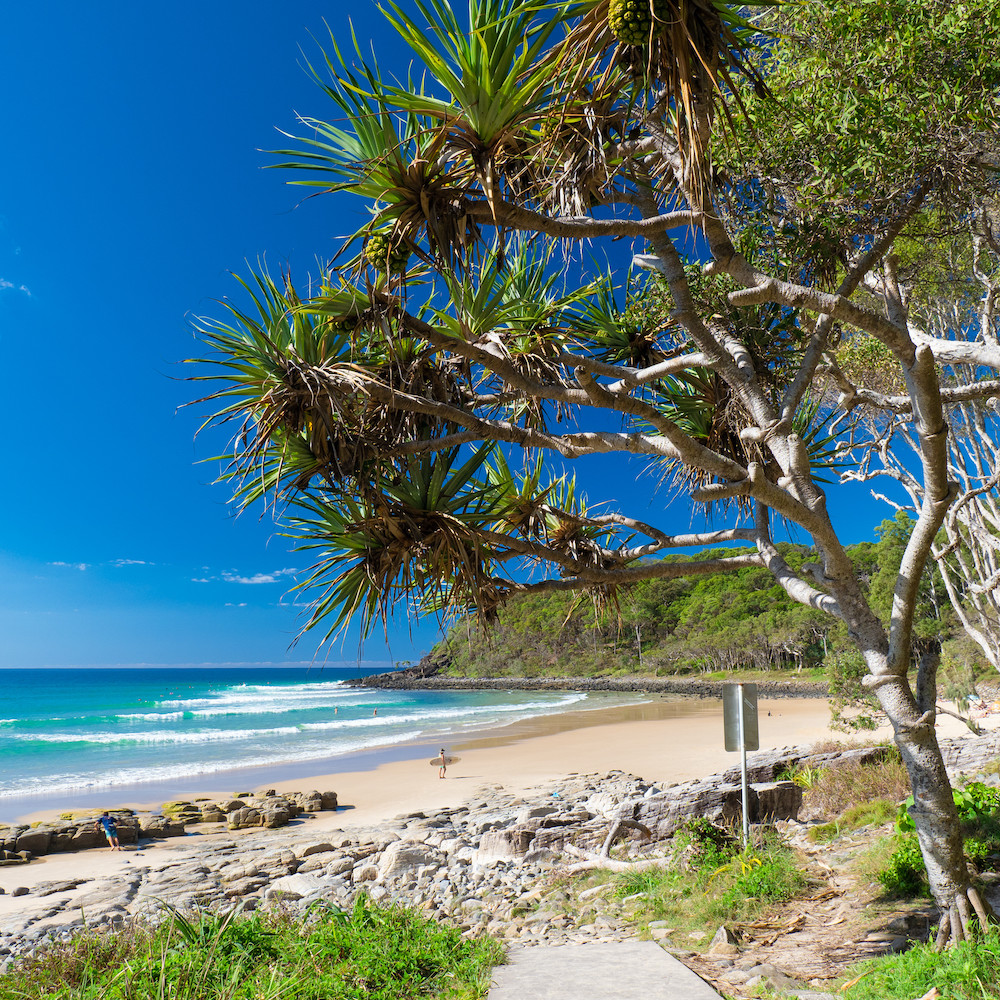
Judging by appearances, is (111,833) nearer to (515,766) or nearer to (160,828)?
(160,828)

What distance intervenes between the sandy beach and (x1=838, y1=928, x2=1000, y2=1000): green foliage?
8.58m

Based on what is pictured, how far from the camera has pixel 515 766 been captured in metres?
20.0

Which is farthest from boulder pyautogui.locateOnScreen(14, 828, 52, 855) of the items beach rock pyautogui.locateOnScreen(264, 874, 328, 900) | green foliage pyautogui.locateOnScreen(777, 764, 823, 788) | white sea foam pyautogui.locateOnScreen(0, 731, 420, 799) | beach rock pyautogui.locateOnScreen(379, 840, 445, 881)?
green foliage pyautogui.locateOnScreen(777, 764, 823, 788)

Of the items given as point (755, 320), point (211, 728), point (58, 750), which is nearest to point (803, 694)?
point (211, 728)

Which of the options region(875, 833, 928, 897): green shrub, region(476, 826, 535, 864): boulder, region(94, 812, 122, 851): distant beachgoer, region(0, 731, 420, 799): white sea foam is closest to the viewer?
region(875, 833, 928, 897): green shrub

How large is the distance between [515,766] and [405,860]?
1152cm

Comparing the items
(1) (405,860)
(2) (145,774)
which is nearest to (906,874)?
(1) (405,860)

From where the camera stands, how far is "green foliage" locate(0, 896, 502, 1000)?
3.42m

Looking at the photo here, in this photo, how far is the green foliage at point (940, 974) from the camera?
9.53 ft

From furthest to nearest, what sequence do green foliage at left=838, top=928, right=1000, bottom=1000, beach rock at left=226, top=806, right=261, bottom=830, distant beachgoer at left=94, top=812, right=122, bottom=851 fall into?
beach rock at left=226, top=806, right=261, bottom=830 → distant beachgoer at left=94, top=812, right=122, bottom=851 → green foliage at left=838, top=928, right=1000, bottom=1000

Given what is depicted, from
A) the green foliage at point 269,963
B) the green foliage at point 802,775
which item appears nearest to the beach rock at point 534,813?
the green foliage at point 802,775

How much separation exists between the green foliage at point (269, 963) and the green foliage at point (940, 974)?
181 centimetres

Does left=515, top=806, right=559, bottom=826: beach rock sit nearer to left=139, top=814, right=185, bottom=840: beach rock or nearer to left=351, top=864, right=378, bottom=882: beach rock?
left=351, top=864, right=378, bottom=882: beach rock

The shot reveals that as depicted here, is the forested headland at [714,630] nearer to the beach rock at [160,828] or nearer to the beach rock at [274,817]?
the beach rock at [274,817]
